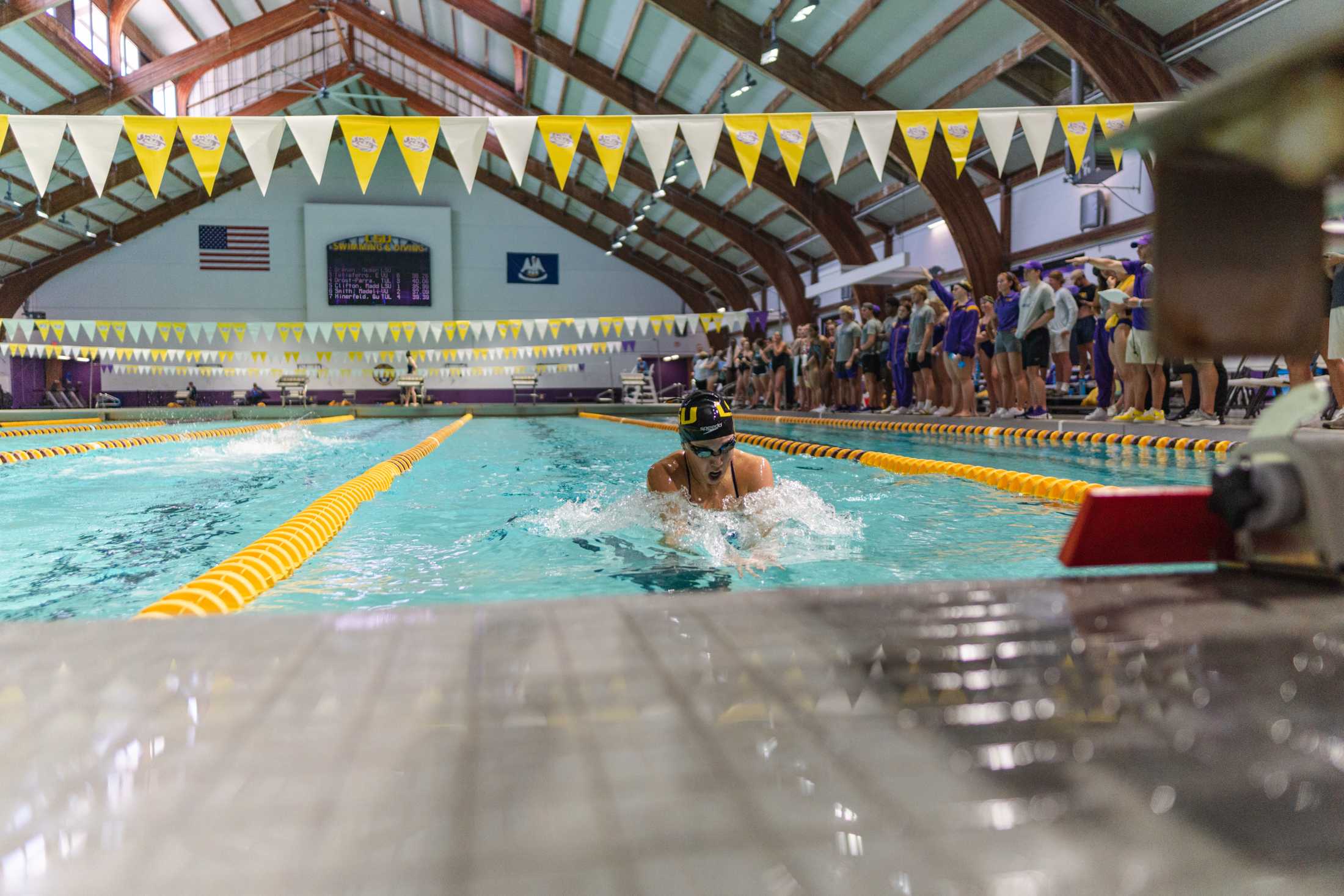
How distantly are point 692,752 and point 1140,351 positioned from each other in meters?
8.06

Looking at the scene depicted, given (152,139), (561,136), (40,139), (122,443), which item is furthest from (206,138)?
(122,443)

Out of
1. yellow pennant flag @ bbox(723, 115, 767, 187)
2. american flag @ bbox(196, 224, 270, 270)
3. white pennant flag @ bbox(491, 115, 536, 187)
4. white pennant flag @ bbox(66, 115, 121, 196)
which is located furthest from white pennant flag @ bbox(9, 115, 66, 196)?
american flag @ bbox(196, 224, 270, 270)

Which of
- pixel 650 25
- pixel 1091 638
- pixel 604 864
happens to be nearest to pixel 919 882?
pixel 604 864

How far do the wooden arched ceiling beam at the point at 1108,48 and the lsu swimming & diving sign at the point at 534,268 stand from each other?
20.6 meters

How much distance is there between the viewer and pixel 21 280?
24250 millimetres

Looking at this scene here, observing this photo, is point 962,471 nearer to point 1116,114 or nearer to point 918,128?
point 918,128

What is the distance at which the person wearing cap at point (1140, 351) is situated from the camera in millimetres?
7133

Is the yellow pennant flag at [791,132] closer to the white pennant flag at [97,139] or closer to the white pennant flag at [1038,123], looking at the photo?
the white pennant flag at [1038,123]

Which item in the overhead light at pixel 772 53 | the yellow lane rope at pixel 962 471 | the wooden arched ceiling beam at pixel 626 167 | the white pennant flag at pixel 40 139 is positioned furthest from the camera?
the wooden arched ceiling beam at pixel 626 167

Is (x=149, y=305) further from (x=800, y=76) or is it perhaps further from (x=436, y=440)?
(x=800, y=76)

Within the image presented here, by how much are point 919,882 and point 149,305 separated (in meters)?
30.5

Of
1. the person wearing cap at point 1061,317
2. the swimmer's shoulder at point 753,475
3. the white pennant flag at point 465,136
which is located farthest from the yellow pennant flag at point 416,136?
the person wearing cap at point 1061,317

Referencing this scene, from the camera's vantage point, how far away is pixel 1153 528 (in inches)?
54.8

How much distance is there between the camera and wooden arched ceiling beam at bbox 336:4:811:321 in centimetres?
1834
